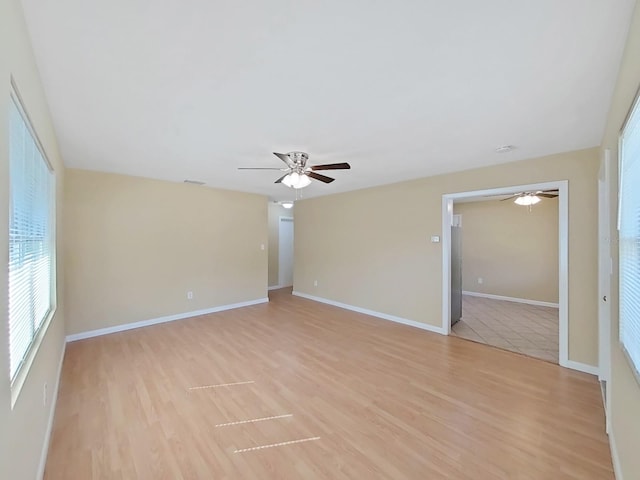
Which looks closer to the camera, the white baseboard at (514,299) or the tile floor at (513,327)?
the tile floor at (513,327)

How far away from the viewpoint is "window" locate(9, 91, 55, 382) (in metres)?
1.22

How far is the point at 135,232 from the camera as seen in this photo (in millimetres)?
4219

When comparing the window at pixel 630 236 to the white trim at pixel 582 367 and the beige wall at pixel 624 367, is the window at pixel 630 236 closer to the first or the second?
the beige wall at pixel 624 367

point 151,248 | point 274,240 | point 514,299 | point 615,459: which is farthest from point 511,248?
point 151,248

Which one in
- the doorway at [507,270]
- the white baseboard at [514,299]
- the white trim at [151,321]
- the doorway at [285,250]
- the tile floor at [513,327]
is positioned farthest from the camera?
the doorway at [285,250]

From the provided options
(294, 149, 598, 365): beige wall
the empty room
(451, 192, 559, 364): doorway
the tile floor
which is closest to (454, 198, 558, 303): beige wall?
(451, 192, 559, 364): doorway

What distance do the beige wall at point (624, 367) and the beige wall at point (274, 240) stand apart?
21.2 ft

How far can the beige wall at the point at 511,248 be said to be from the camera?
5.52 meters

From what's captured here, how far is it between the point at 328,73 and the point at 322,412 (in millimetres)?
2482

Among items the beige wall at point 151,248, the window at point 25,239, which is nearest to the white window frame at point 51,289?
the window at point 25,239

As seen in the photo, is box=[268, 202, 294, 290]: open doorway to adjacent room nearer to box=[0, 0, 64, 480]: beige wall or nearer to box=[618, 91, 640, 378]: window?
box=[0, 0, 64, 480]: beige wall

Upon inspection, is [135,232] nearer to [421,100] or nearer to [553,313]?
[421,100]

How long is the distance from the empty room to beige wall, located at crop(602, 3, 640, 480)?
0.09ft

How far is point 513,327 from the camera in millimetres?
4301
